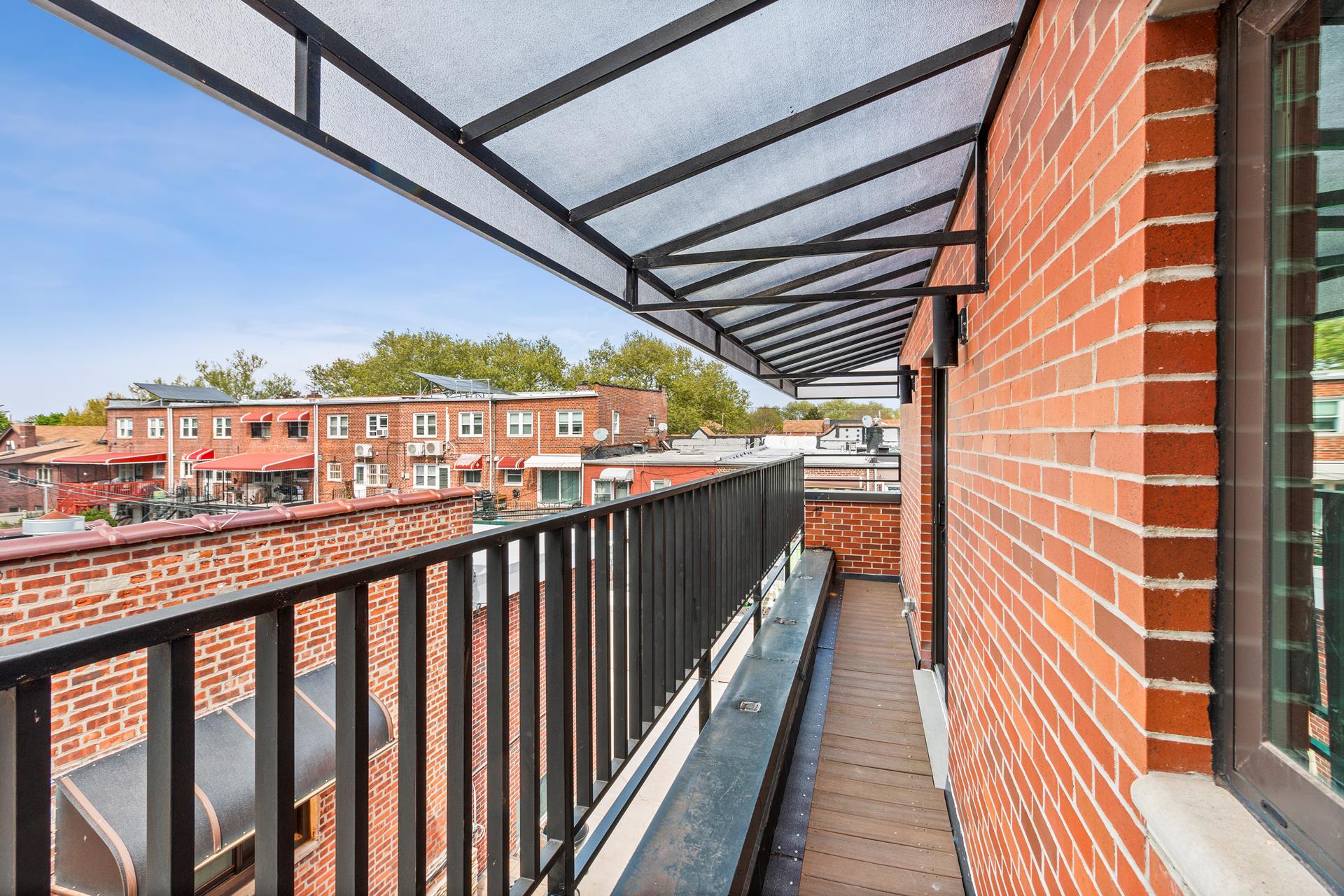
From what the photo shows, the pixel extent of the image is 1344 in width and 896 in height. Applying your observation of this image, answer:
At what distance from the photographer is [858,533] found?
6.12 meters

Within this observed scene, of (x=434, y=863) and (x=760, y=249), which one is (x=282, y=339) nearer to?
(x=434, y=863)

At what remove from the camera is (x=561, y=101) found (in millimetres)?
1399

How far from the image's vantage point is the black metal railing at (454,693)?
49 cm

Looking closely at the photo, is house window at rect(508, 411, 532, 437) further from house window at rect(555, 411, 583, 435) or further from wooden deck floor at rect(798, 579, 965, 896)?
wooden deck floor at rect(798, 579, 965, 896)

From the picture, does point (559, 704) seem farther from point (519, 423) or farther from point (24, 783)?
point (519, 423)

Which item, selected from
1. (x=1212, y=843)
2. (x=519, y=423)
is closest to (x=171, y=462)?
(x=519, y=423)

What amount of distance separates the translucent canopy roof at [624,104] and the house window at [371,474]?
86.3ft

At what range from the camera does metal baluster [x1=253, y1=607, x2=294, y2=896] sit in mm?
650

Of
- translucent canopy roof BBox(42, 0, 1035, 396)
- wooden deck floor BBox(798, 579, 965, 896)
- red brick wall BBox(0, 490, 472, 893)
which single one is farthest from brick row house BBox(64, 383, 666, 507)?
translucent canopy roof BBox(42, 0, 1035, 396)

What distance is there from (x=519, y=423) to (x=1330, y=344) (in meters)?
24.3

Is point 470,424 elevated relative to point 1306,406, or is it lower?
elevated

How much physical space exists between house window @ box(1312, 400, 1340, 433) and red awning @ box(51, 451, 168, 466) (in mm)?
35070

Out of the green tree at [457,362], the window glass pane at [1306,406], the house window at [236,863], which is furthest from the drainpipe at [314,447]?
the window glass pane at [1306,406]

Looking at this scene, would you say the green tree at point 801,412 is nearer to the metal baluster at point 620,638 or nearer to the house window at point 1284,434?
the metal baluster at point 620,638
